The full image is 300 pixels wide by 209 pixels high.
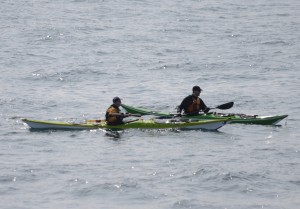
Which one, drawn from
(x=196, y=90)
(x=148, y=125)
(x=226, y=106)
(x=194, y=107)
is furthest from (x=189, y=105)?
(x=148, y=125)

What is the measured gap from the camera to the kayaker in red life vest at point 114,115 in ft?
81.9

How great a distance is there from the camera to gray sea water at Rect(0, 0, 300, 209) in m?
19.0

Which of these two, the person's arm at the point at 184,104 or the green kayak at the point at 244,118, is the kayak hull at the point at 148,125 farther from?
the green kayak at the point at 244,118

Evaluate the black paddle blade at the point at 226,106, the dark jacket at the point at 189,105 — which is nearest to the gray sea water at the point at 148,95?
the black paddle blade at the point at 226,106

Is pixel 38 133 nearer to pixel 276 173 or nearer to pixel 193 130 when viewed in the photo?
pixel 193 130

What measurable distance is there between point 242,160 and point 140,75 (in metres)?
15.3

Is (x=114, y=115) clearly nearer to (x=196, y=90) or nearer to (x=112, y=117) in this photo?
(x=112, y=117)

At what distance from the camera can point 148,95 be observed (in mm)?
32531

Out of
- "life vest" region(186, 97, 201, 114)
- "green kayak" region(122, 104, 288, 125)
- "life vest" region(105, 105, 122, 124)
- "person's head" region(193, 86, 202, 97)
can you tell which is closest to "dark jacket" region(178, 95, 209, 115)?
"life vest" region(186, 97, 201, 114)

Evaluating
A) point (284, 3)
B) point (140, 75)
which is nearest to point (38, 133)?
point (140, 75)

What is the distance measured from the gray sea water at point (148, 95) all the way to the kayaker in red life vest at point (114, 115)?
0.55 meters

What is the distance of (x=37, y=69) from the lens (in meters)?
37.4

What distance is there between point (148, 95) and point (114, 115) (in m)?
7.64

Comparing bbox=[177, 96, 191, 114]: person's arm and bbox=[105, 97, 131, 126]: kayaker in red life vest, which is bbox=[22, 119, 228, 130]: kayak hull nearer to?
bbox=[105, 97, 131, 126]: kayaker in red life vest
